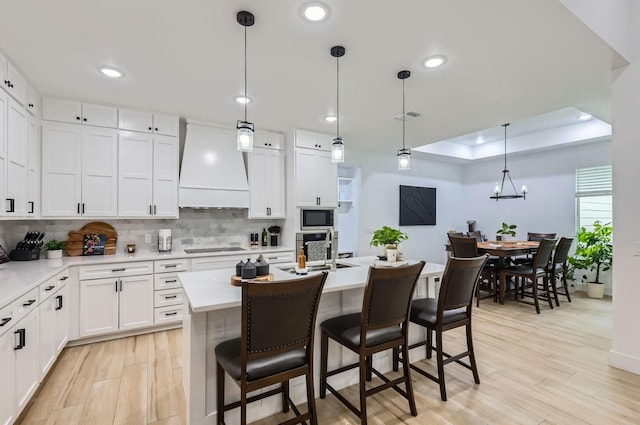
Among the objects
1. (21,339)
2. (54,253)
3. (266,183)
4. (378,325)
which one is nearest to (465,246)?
(266,183)

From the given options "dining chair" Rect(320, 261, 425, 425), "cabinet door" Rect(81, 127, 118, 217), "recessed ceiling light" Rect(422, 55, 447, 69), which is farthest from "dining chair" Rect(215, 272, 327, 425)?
"cabinet door" Rect(81, 127, 118, 217)

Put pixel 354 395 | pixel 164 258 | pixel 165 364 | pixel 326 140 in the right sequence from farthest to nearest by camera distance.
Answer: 1. pixel 326 140
2. pixel 164 258
3. pixel 165 364
4. pixel 354 395

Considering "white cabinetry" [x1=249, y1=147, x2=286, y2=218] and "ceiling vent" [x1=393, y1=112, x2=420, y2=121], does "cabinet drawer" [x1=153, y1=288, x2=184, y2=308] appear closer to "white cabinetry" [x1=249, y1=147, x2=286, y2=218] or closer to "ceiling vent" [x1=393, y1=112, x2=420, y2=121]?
"white cabinetry" [x1=249, y1=147, x2=286, y2=218]

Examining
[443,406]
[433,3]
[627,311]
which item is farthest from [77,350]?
[627,311]

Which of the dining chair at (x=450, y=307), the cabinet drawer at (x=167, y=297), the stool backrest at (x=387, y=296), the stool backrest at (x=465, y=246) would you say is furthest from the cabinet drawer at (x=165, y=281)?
the stool backrest at (x=465, y=246)

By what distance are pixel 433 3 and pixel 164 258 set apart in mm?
3590

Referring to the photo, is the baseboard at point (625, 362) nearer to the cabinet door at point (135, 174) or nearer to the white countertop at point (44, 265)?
the white countertop at point (44, 265)

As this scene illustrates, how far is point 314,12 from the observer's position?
196 centimetres

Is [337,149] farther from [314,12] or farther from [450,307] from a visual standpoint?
[450,307]

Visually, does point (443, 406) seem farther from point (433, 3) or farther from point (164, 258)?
point (164, 258)

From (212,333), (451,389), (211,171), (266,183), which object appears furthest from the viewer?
(266,183)

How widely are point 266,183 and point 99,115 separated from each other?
2156mm

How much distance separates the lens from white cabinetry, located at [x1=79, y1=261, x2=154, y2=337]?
3.24 m

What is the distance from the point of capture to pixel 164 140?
3.89 metres
